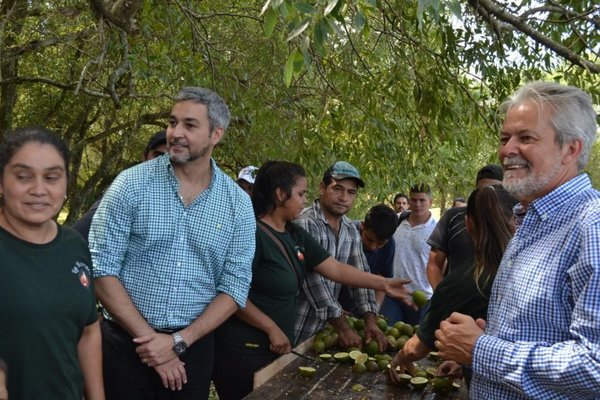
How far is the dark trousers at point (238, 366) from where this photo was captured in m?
4.07

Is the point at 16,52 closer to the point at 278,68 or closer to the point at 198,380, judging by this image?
the point at 278,68

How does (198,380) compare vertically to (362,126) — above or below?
below

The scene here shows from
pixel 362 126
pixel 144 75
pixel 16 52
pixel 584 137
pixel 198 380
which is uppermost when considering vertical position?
pixel 16 52

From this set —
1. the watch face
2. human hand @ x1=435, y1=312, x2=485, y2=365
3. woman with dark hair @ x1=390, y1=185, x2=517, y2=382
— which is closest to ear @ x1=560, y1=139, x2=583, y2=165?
human hand @ x1=435, y1=312, x2=485, y2=365

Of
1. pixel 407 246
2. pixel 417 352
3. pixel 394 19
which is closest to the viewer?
pixel 417 352

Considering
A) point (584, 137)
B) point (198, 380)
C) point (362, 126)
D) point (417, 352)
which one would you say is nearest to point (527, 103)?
point (584, 137)

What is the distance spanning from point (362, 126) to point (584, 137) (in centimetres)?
467

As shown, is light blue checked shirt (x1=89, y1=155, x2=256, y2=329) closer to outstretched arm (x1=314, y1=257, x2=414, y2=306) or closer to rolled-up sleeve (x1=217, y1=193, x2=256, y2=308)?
rolled-up sleeve (x1=217, y1=193, x2=256, y2=308)

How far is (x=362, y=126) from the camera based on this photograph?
22.6 ft

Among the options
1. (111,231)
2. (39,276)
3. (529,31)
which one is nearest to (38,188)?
(39,276)

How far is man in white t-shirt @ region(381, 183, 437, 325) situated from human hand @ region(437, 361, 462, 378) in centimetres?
341

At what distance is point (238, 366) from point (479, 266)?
1.66 meters

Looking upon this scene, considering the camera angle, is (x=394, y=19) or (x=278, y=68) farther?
(x=278, y=68)

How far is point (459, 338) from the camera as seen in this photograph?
2346 mm
